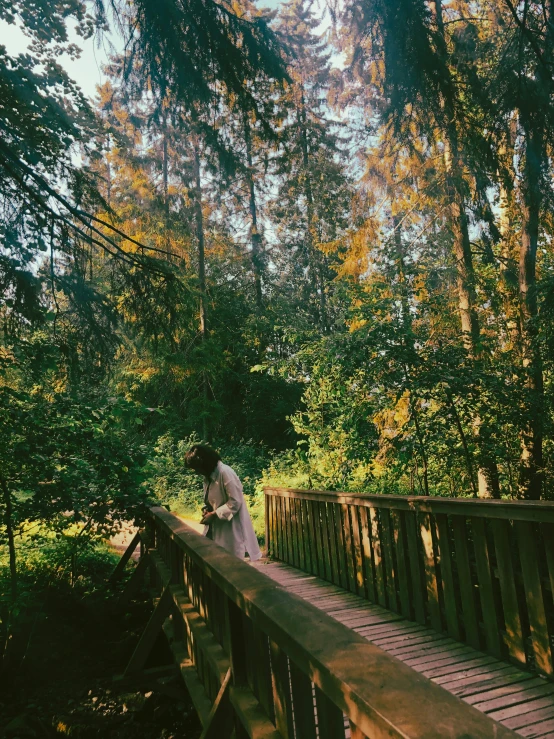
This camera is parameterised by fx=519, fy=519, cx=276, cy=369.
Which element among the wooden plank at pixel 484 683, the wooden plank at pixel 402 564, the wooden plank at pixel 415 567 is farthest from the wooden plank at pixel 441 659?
the wooden plank at pixel 402 564

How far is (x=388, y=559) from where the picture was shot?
4.27 metres

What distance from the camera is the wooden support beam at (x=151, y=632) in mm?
4117

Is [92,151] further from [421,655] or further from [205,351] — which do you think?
[205,351]

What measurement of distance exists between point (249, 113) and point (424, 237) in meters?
6.20

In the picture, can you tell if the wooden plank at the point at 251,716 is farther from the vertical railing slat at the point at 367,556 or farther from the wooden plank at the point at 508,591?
the vertical railing slat at the point at 367,556

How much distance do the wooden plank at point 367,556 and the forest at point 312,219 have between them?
6.87 feet

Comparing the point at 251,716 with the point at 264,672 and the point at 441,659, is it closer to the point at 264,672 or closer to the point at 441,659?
the point at 264,672

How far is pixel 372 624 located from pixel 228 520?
143cm

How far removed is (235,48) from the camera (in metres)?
3.83

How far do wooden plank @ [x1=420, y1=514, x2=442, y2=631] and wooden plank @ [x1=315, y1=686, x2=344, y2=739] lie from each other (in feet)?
8.56

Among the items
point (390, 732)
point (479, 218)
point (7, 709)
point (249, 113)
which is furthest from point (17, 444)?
point (479, 218)

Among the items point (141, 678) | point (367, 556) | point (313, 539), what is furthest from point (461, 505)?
point (141, 678)

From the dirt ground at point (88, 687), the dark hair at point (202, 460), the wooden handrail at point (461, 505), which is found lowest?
the dirt ground at point (88, 687)

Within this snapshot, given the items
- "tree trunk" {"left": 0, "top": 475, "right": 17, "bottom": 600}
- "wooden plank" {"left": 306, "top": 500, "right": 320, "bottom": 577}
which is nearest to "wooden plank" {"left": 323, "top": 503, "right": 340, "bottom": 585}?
"wooden plank" {"left": 306, "top": 500, "right": 320, "bottom": 577}
